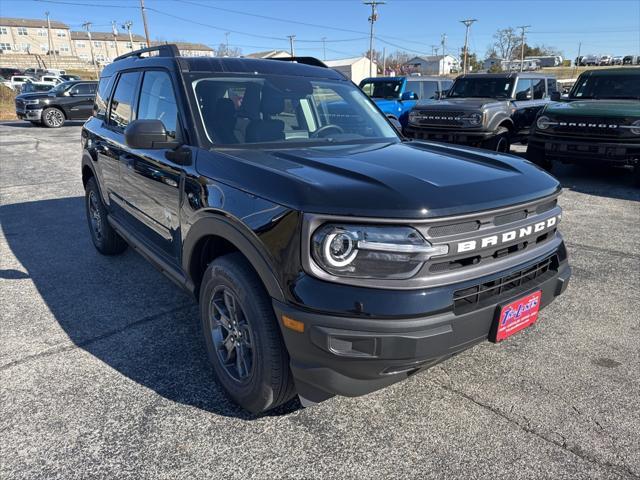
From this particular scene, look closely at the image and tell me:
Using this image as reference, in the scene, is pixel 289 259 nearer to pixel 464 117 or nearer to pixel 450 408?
pixel 450 408

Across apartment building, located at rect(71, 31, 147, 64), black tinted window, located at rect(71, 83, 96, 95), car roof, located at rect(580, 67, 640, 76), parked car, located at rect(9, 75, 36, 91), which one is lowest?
car roof, located at rect(580, 67, 640, 76)

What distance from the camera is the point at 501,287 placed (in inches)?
90.4

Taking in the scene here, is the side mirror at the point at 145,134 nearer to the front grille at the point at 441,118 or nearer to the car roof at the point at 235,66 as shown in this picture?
the car roof at the point at 235,66

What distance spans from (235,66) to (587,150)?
262 inches

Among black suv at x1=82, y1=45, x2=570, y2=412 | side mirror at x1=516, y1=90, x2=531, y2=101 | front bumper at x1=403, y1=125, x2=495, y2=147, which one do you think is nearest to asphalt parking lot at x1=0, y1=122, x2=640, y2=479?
black suv at x1=82, y1=45, x2=570, y2=412

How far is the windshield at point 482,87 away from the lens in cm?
1030

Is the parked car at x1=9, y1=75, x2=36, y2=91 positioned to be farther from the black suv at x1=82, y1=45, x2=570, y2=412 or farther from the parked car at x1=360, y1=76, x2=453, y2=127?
the black suv at x1=82, y1=45, x2=570, y2=412

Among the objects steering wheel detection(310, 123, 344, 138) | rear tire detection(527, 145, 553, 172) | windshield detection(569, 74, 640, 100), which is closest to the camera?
steering wheel detection(310, 123, 344, 138)

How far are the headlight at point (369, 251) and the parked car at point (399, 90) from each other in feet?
34.4

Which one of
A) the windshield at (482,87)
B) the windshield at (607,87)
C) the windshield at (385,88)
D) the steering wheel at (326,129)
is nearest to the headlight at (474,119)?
the windshield at (482,87)

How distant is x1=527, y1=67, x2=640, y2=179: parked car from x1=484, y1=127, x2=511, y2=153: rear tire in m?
0.75

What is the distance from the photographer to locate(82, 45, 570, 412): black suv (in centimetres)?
196

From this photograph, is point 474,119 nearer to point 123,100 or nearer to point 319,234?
point 123,100

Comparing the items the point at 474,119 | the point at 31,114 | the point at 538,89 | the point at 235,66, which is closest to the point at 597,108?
the point at 474,119
